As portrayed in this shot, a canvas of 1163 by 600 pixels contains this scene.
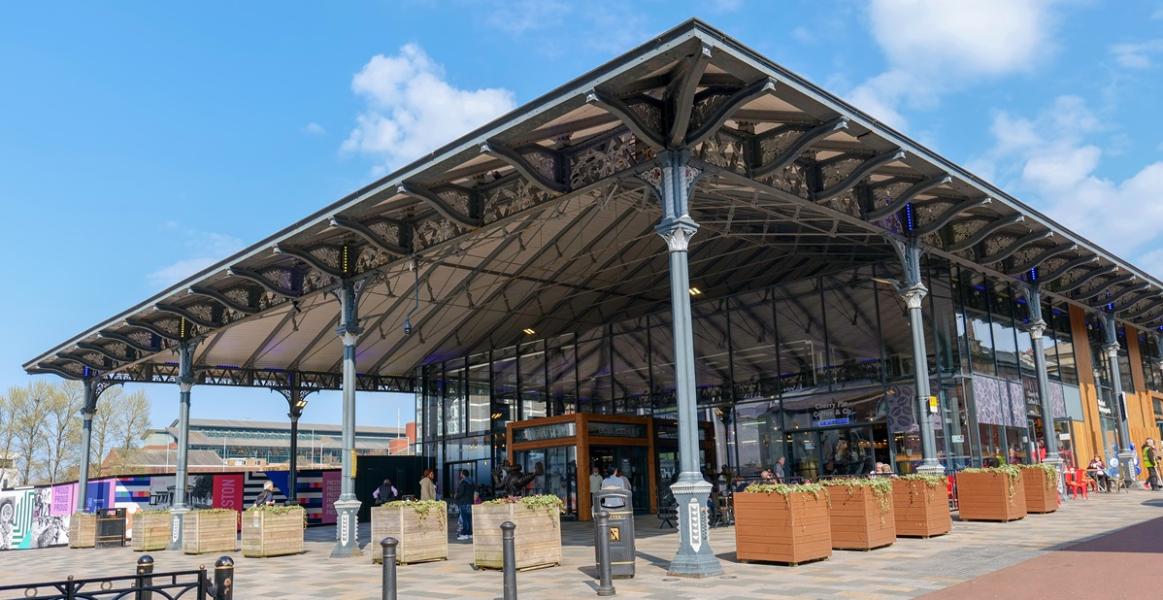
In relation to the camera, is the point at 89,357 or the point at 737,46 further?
the point at 89,357

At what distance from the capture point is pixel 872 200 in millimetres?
16016

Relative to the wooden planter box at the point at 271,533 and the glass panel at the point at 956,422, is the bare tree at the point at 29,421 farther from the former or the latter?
the glass panel at the point at 956,422

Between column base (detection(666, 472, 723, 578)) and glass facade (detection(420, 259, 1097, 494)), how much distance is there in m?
11.5

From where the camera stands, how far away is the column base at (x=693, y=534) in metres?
10.2

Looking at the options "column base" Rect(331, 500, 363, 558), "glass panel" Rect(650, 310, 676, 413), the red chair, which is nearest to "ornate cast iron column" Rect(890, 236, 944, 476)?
the red chair

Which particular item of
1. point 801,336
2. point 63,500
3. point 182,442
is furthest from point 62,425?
point 801,336

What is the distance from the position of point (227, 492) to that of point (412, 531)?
16522 millimetres

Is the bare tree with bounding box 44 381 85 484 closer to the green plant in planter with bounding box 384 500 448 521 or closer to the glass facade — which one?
the glass facade

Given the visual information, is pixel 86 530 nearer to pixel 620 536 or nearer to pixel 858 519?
pixel 620 536

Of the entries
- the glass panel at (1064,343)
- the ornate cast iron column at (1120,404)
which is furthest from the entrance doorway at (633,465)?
the ornate cast iron column at (1120,404)

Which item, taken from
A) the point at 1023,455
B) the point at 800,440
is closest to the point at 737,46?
the point at 800,440

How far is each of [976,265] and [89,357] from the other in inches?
1019

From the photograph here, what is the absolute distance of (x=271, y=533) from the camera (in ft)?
54.4

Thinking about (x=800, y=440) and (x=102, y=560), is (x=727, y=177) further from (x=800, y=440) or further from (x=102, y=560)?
(x=102, y=560)
